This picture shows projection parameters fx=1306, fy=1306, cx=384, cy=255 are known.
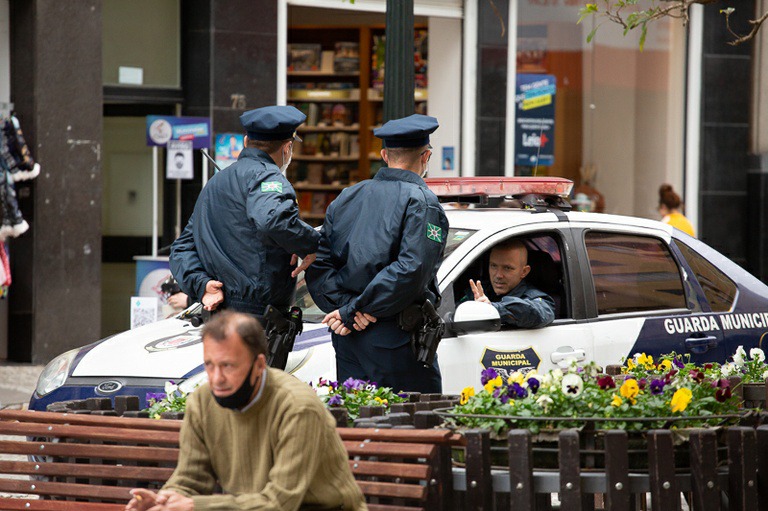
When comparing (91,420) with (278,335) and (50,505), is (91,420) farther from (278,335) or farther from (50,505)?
(278,335)

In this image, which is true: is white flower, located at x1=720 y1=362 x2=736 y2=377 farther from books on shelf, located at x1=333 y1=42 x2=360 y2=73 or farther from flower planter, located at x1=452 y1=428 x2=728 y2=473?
books on shelf, located at x1=333 y1=42 x2=360 y2=73

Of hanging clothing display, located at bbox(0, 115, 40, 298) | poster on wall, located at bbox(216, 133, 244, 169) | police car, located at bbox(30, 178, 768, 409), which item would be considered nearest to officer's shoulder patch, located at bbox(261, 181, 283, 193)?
police car, located at bbox(30, 178, 768, 409)

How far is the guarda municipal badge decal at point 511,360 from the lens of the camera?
6.81 meters

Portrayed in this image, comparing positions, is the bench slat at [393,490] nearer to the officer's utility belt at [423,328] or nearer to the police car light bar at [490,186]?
the officer's utility belt at [423,328]

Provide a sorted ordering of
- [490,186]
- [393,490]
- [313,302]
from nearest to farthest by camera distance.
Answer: [393,490] < [313,302] < [490,186]

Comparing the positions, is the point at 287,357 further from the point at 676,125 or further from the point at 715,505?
the point at 676,125

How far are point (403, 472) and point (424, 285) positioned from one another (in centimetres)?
182

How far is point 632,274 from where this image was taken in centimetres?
759

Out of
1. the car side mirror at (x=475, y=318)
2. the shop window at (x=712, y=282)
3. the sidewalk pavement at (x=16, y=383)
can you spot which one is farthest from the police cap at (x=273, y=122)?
the sidewalk pavement at (x=16, y=383)

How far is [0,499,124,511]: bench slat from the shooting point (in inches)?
174

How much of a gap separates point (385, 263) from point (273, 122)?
2.69ft

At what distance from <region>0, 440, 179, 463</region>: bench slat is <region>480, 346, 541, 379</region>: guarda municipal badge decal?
2.65m

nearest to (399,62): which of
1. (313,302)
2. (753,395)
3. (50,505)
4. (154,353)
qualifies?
(313,302)

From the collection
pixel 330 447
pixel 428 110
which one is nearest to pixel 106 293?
pixel 428 110
